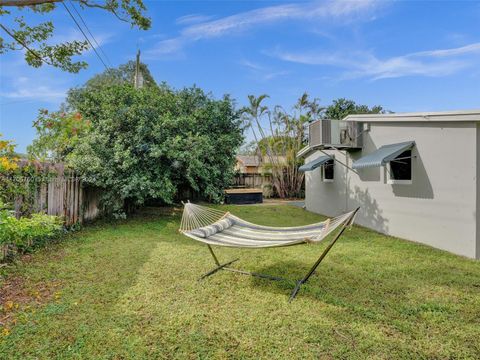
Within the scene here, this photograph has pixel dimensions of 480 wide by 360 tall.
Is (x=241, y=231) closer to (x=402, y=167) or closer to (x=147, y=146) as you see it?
(x=147, y=146)

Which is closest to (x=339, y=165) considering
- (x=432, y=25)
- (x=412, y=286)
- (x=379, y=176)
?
(x=379, y=176)

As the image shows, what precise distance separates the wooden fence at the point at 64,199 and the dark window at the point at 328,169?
8.58m

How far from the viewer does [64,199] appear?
7.40m

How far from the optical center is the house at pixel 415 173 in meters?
5.92

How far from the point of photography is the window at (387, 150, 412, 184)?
7.39m

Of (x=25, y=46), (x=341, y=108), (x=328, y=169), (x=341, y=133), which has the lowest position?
(x=328, y=169)

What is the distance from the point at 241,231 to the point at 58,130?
7515mm

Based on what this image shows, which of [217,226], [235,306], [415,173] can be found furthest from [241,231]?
[415,173]

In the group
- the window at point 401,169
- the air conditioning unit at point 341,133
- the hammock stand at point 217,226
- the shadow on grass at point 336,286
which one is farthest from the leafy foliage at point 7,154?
the window at point 401,169

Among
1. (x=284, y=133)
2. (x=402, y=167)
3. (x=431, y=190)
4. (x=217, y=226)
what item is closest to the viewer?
(x=217, y=226)

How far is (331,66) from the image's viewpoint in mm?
16625

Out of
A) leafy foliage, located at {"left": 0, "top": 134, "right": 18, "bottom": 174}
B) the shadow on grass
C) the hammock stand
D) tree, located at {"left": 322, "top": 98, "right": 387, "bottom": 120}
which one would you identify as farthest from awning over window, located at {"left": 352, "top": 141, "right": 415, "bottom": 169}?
tree, located at {"left": 322, "top": 98, "right": 387, "bottom": 120}

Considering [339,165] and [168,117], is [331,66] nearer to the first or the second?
[339,165]

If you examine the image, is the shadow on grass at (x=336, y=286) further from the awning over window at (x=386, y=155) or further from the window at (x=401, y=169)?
the window at (x=401, y=169)
